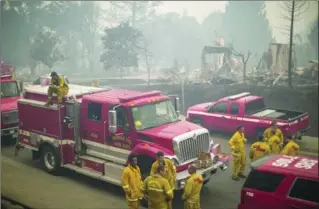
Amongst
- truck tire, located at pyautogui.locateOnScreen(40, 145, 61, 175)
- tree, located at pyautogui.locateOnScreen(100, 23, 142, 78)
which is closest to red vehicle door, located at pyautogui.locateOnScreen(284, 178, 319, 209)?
truck tire, located at pyautogui.locateOnScreen(40, 145, 61, 175)

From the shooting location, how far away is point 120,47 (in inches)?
435

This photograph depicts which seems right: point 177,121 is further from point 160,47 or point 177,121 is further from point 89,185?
point 160,47

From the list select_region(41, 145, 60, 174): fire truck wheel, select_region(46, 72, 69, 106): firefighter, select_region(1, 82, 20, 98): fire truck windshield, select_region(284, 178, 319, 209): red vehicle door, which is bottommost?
select_region(41, 145, 60, 174): fire truck wheel

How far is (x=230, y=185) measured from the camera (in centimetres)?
848

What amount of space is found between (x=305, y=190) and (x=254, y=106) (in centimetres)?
790

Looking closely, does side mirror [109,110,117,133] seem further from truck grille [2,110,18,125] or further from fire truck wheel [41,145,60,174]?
truck grille [2,110,18,125]

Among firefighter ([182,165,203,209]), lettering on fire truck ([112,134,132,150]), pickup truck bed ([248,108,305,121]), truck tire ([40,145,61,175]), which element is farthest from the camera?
pickup truck bed ([248,108,305,121])

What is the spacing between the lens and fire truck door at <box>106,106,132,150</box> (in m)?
7.68

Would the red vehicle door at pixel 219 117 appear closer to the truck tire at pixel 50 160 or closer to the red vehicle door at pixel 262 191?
the truck tire at pixel 50 160

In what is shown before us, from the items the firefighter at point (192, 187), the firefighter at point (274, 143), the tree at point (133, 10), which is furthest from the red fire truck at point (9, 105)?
the firefighter at point (274, 143)

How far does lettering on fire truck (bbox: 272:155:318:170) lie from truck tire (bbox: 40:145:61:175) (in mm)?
5332

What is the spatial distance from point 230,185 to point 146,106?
2.60m

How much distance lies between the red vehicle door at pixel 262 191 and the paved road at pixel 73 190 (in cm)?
193

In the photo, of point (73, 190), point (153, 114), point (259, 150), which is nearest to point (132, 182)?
point (153, 114)
